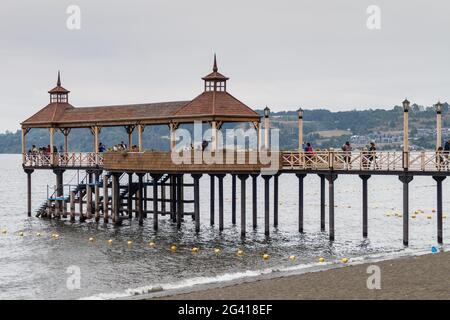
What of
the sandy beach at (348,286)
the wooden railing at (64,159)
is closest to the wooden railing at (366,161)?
the sandy beach at (348,286)

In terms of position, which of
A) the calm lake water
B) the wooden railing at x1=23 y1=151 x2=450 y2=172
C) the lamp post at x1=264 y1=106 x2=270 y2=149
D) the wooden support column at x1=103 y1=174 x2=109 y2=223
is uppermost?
the lamp post at x1=264 y1=106 x2=270 y2=149

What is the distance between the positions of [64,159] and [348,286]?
1263 inches

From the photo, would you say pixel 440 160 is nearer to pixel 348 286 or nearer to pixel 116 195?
pixel 348 286

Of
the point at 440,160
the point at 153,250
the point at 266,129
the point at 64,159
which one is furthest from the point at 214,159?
the point at 64,159

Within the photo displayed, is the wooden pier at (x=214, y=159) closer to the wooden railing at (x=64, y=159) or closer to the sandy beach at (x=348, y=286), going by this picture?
the wooden railing at (x=64, y=159)

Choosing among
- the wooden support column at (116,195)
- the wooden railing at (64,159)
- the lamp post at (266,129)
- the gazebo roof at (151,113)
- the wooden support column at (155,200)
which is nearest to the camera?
the lamp post at (266,129)

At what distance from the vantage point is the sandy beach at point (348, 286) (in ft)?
64.5

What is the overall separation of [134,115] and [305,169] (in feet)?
39.1

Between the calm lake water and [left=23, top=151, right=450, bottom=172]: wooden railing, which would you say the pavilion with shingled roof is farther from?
the calm lake water

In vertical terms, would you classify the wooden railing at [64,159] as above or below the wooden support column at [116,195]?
above

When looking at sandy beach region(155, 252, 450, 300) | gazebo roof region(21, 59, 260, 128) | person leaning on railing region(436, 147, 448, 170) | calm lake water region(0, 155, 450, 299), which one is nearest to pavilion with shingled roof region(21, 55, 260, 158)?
gazebo roof region(21, 59, 260, 128)

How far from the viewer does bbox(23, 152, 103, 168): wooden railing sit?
154 feet

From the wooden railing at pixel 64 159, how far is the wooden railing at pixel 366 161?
14907 mm

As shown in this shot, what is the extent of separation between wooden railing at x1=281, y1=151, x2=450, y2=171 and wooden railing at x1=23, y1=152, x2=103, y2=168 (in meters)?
14.9
